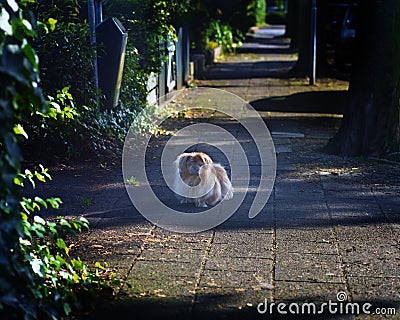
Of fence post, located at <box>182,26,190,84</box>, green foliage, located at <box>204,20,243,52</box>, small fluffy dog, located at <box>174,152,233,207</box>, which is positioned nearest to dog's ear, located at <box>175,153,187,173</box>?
small fluffy dog, located at <box>174,152,233,207</box>

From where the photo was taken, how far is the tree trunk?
9.00m

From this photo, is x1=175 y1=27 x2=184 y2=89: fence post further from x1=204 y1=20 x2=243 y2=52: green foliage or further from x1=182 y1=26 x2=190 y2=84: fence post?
x1=204 y1=20 x2=243 y2=52: green foliage

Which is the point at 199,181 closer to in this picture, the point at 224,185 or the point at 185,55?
the point at 224,185

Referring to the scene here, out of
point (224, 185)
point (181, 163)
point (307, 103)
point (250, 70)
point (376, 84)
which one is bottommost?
point (250, 70)

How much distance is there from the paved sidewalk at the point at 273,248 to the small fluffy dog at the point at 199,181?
0.33 meters

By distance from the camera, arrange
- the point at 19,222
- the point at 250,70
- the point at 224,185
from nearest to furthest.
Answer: the point at 19,222
the point at 224,185
the point at 250,70

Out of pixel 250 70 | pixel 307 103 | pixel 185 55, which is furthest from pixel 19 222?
pixel 250 70

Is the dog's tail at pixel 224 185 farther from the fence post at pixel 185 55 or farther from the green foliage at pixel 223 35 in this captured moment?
the green foliage at pixel 223 35

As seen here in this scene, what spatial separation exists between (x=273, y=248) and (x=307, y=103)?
9284 mm

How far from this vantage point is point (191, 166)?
6613 mm

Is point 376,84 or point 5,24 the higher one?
point 5,24
